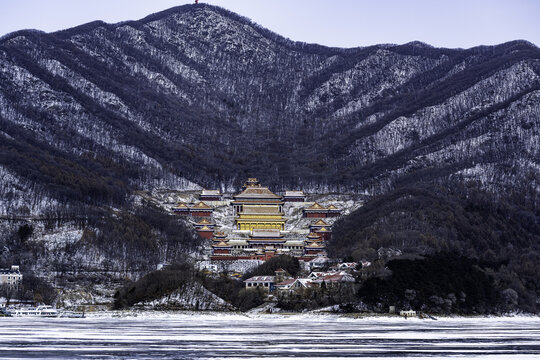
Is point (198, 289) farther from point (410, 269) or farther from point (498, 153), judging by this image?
point (498, 153)

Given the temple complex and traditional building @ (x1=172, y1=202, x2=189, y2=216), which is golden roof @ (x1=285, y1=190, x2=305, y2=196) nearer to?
the temple complex

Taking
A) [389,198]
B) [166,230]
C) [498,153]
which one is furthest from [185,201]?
[498,153]

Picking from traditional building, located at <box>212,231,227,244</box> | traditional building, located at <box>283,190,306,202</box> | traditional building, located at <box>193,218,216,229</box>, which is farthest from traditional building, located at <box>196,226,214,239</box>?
traditional building, located at <box>283,190,306,202</box>

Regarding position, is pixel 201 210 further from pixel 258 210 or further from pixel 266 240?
pixel 266 240

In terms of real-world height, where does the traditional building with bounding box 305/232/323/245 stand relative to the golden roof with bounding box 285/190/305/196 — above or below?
below

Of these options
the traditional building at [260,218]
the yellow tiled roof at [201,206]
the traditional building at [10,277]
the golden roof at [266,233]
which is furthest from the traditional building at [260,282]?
the yellow tiled roof at [201,206]

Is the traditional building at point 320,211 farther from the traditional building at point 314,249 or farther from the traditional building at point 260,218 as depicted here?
the traditional building at point 314,249
